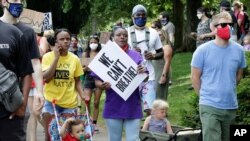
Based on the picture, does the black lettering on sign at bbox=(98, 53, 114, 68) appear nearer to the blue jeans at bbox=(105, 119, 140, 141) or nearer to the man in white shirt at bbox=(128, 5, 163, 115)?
the blue jeans at bbox=(105, 119, 140, 141)

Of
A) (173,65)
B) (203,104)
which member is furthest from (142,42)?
(173,65)

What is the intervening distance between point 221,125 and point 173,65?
61.3 ft

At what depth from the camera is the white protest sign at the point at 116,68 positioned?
353 inches

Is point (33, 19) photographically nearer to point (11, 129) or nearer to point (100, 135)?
point (100, 135)

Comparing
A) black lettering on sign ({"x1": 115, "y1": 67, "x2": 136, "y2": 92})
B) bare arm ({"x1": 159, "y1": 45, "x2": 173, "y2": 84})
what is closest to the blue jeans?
black lettering on sign ({"x1": 115, "y1": 67, "x2": 136, "y2": 92})

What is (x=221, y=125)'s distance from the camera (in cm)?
773

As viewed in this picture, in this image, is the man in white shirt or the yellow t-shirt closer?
the yellow t-shirt

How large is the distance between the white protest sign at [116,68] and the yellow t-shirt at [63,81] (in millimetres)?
823

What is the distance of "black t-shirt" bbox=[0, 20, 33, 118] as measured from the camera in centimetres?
566

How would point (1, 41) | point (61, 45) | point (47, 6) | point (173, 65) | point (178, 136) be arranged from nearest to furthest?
point (1, 41), point (178, 136), point (61, 45), point (173, 65), point (47, 6)

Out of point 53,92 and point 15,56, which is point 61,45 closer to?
point 53,92

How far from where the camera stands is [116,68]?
9133 mm

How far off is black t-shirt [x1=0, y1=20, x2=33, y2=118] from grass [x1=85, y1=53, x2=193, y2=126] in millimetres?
6143

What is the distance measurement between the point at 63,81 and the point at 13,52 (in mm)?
4081
